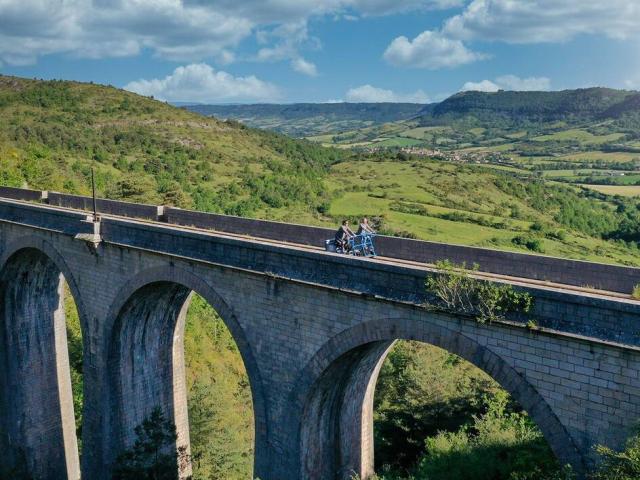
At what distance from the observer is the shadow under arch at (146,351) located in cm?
1745

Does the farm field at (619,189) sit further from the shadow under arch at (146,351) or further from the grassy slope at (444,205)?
the shadow under arch at (146,351)

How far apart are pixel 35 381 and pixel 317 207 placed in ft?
141

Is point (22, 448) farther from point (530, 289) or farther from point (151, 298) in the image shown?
point (530, 289)

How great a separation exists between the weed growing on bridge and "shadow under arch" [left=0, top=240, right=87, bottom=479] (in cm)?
1878

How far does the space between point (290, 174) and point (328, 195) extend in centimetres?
868

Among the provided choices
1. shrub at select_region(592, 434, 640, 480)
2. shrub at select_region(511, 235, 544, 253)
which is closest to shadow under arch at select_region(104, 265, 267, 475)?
shrub at select_region(592, 434, 640, 480)

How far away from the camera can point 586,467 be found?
30.5ft

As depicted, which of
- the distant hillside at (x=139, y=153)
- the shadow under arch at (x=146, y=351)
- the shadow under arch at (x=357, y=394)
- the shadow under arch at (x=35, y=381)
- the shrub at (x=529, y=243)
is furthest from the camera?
the shrub at (x=529, y=243)

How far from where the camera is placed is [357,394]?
1520 cm

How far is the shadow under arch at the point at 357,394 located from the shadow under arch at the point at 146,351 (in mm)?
4586

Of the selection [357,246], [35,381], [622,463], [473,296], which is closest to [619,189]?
[357,246]

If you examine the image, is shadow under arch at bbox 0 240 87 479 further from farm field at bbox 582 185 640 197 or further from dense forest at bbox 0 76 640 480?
farm field at bbox 582 185 640 197

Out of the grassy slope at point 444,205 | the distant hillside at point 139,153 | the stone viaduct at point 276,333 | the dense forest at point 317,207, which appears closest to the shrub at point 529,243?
the dense forest at point 317,207

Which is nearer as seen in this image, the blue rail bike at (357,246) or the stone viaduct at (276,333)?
the stone viaduct at (276,333)
